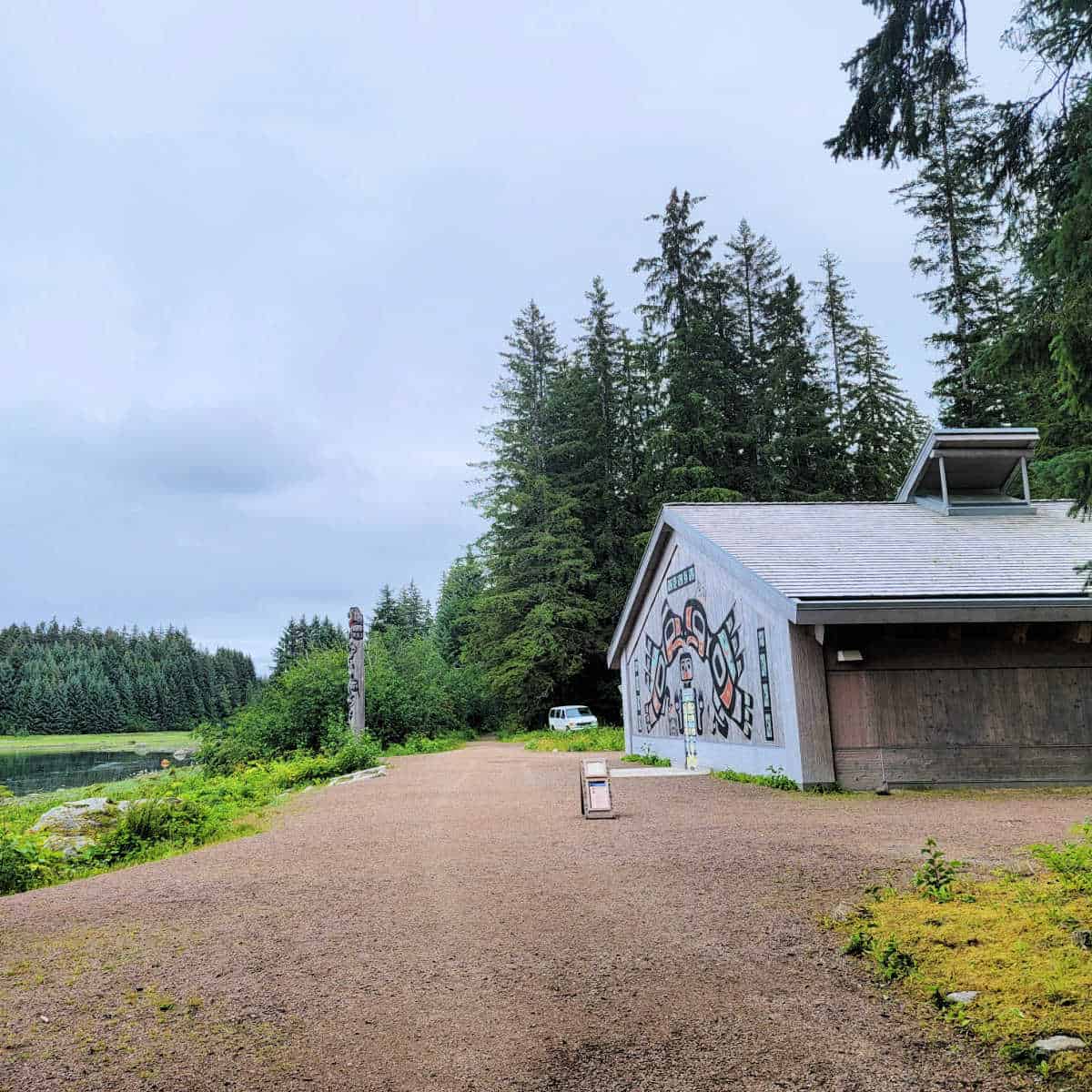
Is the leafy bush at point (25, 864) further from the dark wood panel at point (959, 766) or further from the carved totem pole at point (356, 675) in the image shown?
the carved totem pole at point (356, 675)

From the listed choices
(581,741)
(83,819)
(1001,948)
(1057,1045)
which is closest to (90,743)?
(581,741)

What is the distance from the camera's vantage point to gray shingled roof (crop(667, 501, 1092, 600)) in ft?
37.2

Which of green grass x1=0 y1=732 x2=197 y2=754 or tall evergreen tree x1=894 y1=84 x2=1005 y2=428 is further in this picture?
green grass x1=0 y1=732 x2=197 y2=754

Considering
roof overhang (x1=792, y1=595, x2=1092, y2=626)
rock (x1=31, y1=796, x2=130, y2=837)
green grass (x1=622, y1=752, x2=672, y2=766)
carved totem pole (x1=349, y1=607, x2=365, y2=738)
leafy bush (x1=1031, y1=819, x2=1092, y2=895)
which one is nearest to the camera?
leafy bush (x1=1031, y1=819, x2=1092, y2=895)

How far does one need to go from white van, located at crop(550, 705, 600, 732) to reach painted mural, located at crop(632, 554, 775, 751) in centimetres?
1026

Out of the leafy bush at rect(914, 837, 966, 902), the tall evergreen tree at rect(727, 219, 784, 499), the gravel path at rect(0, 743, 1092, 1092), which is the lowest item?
the gravel path at rect(0, 743, 1092, 1092)

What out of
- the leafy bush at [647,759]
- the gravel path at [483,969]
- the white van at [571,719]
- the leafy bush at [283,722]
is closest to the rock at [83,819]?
the gravel path at [483,969]

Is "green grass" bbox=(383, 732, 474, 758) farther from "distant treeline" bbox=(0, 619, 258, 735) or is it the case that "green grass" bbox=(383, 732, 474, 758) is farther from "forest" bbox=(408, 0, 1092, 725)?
"distant treeline" bbox=(0, 619, 258, 735)

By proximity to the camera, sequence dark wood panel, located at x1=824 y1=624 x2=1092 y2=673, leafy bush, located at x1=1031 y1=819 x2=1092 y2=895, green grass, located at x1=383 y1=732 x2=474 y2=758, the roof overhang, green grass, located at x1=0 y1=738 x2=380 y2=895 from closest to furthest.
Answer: leafy bush, located at x1=1031 y1=819 x2=1092 y2=895, green grass, located at x1=0 y1=738 x2=380 y2=895, the roof overhang, dark wood panel, located at x1=824 y1=624 x2=1092 y2=673, green grass, located at x1=383 y1=732 x2=474 y2=758

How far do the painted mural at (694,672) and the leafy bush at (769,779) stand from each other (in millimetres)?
522

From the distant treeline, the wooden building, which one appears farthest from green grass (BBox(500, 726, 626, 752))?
the distant treeline

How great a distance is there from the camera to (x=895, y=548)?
13.4 m

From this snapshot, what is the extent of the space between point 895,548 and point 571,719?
1973 centimetres

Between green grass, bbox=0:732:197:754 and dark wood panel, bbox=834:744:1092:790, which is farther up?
dark wood panel, bbox=834:744:1092:790
